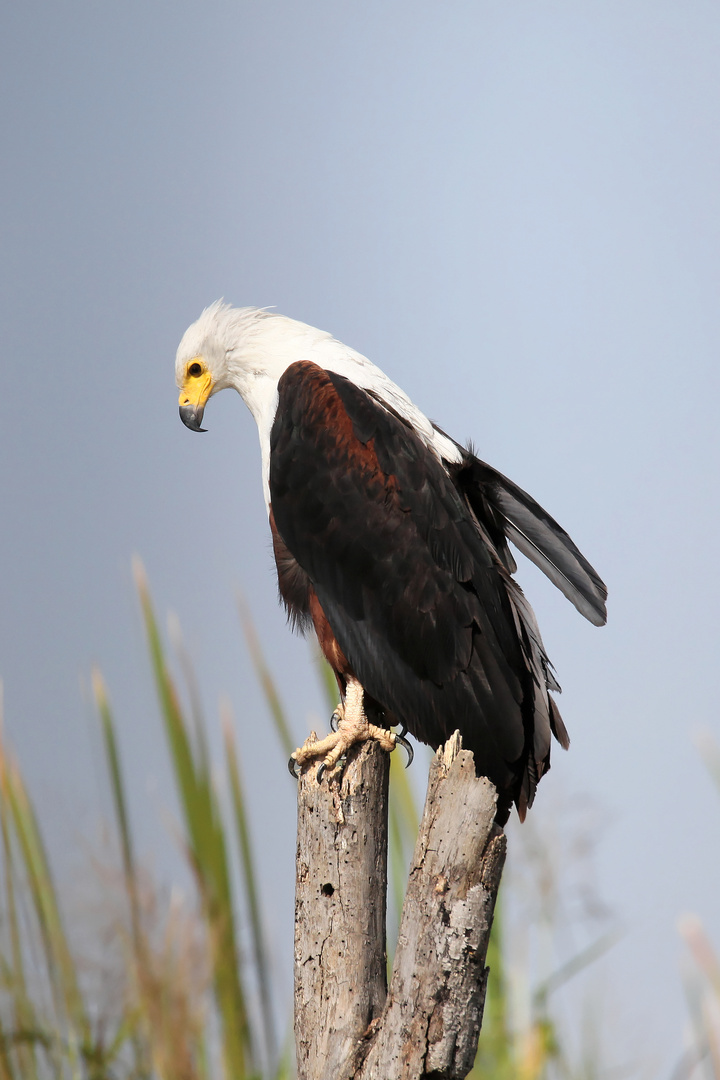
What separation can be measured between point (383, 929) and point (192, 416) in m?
1.84

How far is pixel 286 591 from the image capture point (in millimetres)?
2803

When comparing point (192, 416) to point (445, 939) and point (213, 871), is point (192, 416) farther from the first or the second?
point (445, 939)

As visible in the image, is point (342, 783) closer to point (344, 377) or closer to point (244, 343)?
point (344, 377)

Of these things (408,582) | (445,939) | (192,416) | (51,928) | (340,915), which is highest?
(192,416)

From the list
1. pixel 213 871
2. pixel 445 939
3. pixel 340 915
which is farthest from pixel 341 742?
pixel 213 871

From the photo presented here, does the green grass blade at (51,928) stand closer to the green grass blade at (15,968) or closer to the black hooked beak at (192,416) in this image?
the green grass blade at (15,968)

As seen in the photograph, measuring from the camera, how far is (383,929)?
2334 mm

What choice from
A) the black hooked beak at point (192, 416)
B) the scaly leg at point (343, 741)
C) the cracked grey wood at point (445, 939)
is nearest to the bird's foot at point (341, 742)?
the scaly leg at point (343, 741)

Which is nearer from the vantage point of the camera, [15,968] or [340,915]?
[340,915]

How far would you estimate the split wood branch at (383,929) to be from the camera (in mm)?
2049

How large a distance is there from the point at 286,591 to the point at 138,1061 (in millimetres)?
1989

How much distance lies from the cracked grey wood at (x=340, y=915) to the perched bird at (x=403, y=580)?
0.13 metres

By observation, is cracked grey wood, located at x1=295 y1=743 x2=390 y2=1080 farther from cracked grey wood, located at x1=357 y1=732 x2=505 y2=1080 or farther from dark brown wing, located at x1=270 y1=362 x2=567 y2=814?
dark brown wing, located at x1=270 y1=362 x2=567 y2=814

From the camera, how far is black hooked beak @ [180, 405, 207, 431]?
3199 millimetres
